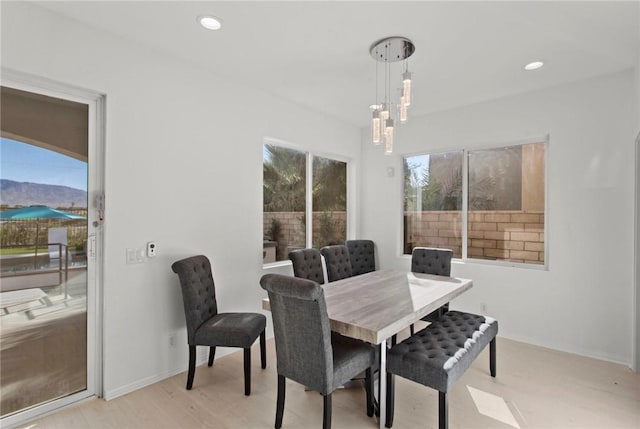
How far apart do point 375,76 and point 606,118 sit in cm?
225

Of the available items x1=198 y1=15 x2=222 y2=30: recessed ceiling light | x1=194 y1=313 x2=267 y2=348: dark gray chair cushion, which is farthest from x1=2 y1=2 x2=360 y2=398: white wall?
x1=198 y1=15 x2=222 y2=30: recessed ceiling light

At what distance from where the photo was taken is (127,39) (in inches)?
99.1

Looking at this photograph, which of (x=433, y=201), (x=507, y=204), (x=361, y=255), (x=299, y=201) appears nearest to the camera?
(x=507, y=204)

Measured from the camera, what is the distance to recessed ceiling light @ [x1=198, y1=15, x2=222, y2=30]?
2229 millimetres

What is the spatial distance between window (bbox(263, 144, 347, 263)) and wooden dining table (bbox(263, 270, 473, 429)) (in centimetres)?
123

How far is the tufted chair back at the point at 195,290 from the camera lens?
8.42 feet

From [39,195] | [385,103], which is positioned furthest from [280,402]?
[385,103]

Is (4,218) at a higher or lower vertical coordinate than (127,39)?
lower

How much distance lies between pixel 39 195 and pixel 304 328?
2017mm

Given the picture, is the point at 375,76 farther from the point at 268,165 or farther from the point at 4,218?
the point at 4,218

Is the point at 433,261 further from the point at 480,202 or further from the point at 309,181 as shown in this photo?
the point at 309,181

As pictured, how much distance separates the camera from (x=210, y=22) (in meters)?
2.29

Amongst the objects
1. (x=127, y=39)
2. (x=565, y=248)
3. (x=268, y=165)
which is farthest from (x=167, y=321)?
(x=565, y=248)

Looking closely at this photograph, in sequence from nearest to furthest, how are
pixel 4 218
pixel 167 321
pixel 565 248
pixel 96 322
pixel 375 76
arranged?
1. pixel 4 218
2. pixel 96 322
3. pixel 167 321
4. pixel 375 76
5. pixel 565 248
